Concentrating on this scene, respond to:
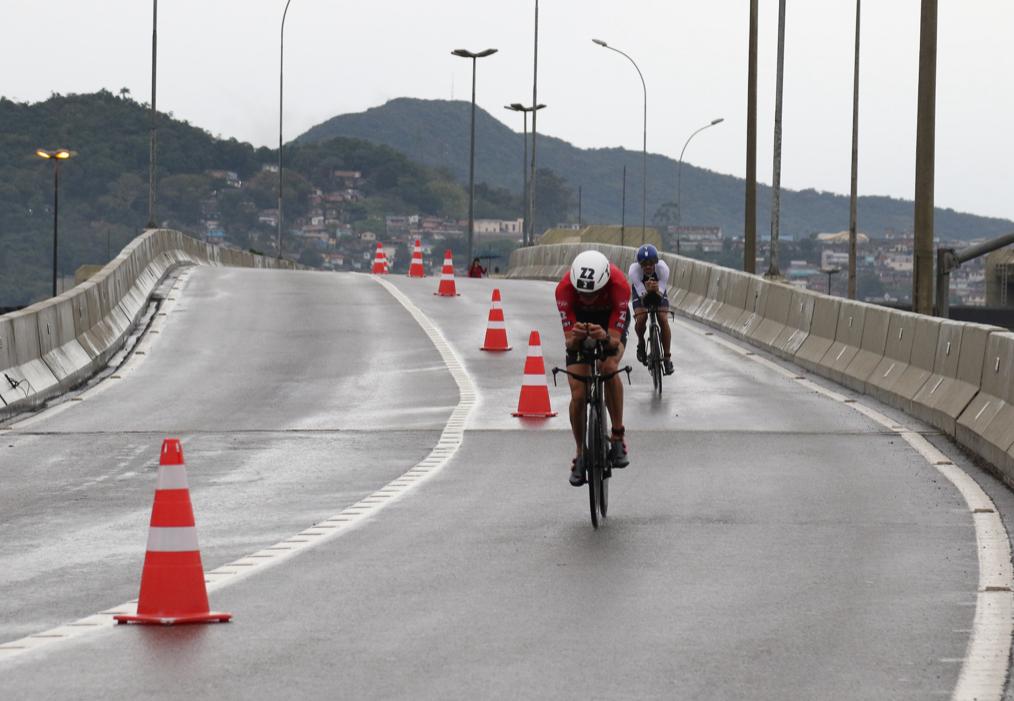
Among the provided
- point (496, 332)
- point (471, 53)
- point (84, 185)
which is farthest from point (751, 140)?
point (84, 185)

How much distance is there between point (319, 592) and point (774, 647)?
237cm

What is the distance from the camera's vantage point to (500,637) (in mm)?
8078

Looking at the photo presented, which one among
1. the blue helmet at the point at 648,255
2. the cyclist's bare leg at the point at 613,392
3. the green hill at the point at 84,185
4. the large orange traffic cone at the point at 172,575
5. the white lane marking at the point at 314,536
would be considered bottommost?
the white lane marking at the point at 314,536

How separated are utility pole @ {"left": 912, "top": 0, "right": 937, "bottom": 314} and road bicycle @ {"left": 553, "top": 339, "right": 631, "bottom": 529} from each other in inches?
519

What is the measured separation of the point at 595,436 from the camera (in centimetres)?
1180

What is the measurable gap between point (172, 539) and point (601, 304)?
475cm

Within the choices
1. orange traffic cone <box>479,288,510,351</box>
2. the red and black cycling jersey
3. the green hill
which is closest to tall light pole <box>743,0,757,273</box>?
orange traffic cone <box>479,288,510,351</box>

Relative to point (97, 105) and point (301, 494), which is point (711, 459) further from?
point (97, 105)

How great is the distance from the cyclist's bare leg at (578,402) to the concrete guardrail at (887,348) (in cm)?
366

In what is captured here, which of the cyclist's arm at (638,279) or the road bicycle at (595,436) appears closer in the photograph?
the road bicycle at (595,436)

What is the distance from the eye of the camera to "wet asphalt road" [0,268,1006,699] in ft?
24.3

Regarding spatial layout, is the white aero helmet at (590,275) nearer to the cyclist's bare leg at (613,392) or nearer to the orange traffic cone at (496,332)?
the cyclist's bare leg at (613,392)

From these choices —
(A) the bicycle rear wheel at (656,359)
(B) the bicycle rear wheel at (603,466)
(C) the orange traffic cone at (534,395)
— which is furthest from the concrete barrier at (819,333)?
(B) the bicycle rear wheel at (603,466)

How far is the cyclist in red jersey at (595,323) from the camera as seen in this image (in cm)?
1210
